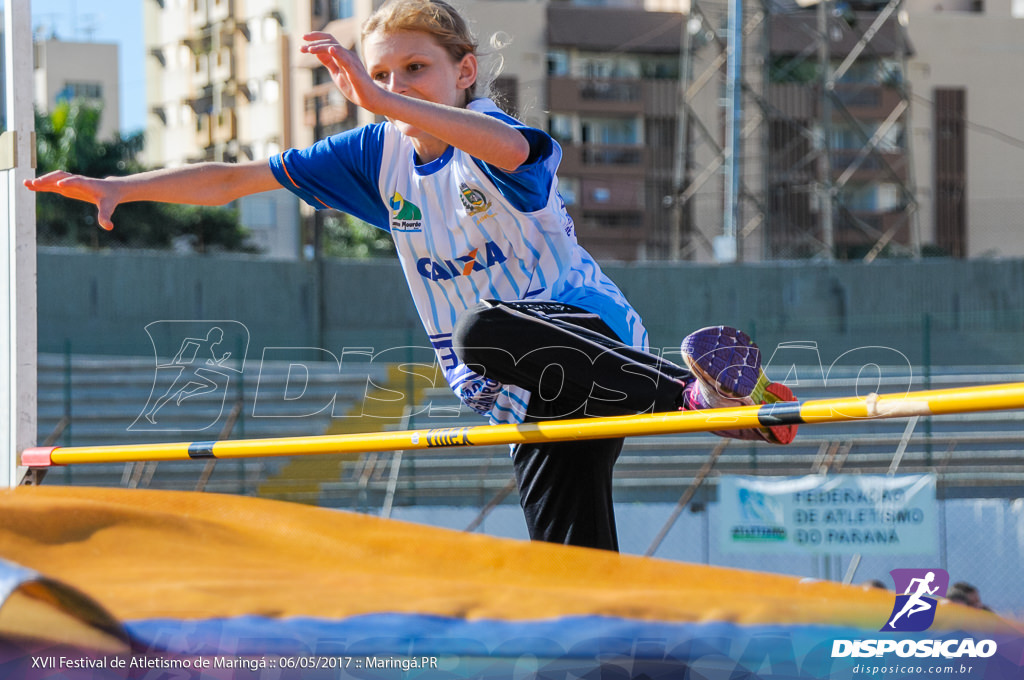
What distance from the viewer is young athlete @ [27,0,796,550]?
192 cm

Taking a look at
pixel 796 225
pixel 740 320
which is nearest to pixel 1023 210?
pixel 740 320

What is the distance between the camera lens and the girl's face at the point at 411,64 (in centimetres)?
205

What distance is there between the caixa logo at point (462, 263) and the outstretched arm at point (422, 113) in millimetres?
282

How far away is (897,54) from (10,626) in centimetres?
2782

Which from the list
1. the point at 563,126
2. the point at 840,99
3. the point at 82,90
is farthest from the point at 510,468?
the point at 82,90

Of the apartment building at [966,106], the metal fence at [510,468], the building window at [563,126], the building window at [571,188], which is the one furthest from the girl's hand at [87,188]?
the apartment building at [966,106]

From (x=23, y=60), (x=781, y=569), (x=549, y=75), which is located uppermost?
(x=549, y=75)

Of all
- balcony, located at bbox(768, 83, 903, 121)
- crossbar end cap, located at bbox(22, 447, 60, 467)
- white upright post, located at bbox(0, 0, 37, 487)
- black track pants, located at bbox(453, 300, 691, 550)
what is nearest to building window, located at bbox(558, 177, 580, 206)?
balcony, located at bbox(768, 83, 903, 121)

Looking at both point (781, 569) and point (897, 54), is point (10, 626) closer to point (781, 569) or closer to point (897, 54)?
point (781, 569)

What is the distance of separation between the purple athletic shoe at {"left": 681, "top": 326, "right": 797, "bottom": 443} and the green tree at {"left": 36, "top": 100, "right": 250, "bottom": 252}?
44.6ft

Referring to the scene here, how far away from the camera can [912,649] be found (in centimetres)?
141

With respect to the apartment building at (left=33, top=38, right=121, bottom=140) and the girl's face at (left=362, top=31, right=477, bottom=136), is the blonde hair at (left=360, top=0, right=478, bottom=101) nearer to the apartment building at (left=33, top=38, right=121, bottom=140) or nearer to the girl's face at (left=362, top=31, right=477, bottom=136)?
the girl's face at (left=362, top=31, right=477, bottom=136)

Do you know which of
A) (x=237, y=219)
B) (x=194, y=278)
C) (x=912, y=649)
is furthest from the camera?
(x=237, y=219)

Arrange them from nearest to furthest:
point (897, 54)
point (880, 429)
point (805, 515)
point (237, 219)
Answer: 1. point (805, 515)
2. point (880, 429)
3. point (237, 219)
4. point (897, 54)
